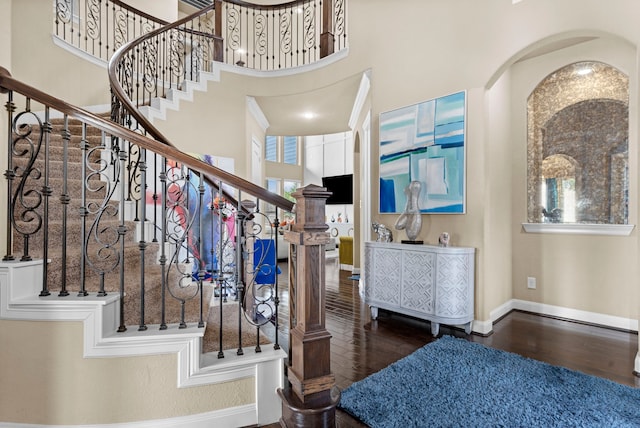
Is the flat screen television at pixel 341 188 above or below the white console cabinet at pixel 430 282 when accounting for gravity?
above

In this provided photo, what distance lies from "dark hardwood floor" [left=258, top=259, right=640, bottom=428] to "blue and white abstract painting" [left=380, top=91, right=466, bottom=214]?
1.22 m

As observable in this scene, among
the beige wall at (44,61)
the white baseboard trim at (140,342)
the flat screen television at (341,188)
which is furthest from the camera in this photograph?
the flat screen television at (341,188)

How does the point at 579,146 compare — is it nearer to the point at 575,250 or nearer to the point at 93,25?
the point at 575,250

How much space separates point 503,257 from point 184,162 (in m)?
3.44

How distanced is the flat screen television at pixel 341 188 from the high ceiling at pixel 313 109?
108 inches

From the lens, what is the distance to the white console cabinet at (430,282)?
2.77 meters

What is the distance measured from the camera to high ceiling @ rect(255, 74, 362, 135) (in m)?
4.39

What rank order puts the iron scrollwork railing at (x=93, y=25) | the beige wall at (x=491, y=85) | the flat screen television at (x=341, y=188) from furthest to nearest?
the flat screen television at (x=341, y=188), the iron scrollwork railing at (x=93, y=25), the beige wall at (x=491, y=85)

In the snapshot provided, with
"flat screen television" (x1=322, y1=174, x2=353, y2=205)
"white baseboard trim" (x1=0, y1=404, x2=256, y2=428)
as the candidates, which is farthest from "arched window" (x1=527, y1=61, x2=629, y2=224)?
"flat screen television" (x1=322, y1=174, x2=353, y2=205)

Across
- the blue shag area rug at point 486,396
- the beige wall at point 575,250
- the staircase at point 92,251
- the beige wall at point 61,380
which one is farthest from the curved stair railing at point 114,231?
the beige wall at point 575,250

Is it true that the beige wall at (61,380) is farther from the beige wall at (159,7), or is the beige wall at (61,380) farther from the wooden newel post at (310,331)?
the beige wall at (159,7)

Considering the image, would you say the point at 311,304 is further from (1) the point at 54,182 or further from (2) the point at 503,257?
(2) the point at 503,257

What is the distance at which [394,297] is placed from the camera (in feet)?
10.2

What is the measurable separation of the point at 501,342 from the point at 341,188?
6742 mm
